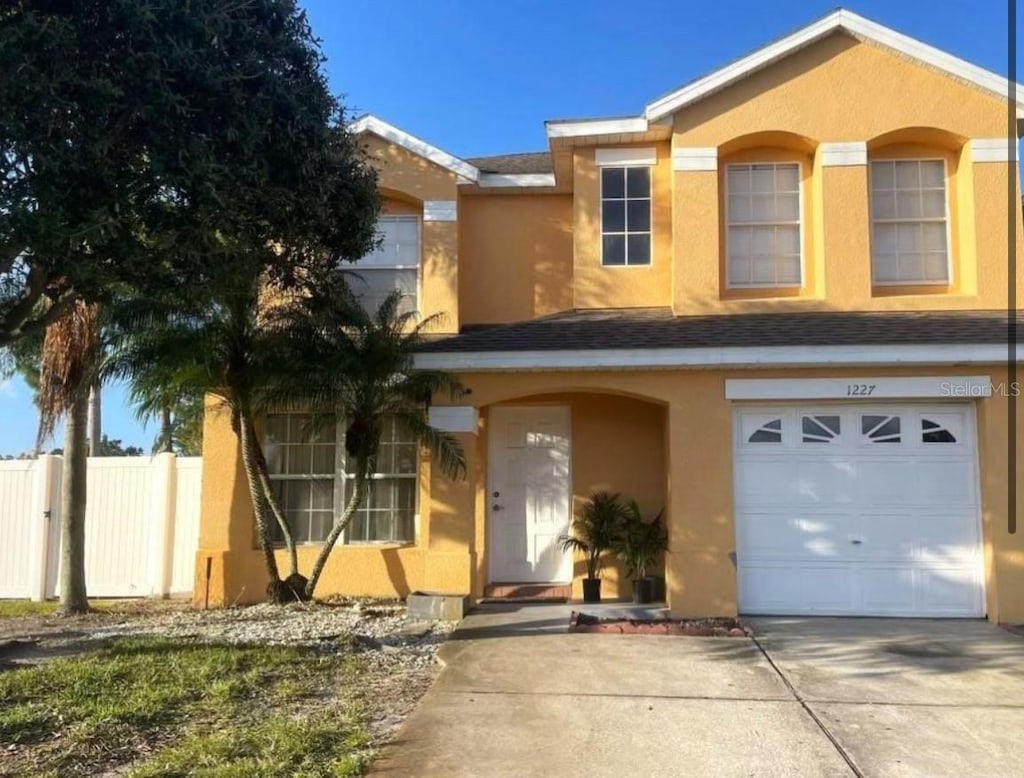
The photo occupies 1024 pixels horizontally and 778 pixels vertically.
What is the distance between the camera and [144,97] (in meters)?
5.98

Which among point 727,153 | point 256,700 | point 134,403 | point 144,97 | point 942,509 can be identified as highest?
point 727,153

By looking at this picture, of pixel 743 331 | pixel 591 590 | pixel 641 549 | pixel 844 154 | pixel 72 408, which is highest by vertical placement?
pixel 844 154

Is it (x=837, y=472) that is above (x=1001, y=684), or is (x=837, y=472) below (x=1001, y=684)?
above

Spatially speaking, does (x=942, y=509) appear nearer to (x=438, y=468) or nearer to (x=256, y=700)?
(x=438, y=468)

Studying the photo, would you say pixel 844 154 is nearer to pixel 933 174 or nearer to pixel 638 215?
pixel 933 174

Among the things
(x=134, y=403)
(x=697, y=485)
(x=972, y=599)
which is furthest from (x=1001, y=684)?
(x=134, y=403)

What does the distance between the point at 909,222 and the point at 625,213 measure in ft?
11.8

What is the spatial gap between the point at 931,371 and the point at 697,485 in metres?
2.84

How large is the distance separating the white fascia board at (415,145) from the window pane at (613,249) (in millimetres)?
2001

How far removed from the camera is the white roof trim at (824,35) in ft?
33.4

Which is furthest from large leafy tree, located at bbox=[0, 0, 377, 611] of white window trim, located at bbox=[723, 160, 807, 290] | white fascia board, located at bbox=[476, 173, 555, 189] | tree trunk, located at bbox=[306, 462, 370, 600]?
white window trim, located at bbox=[723, 160, 807, 290]

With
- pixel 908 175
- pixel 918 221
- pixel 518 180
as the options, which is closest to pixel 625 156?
pixel 518 180

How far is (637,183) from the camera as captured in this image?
11.2 metres

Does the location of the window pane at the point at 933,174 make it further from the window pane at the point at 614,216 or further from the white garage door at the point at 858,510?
the window pane at the point at 614,216
